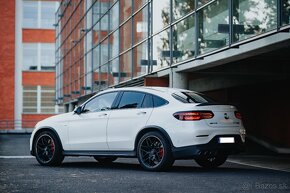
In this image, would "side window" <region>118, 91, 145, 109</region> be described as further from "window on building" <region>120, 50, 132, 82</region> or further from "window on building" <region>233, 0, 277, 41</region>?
"window on building" <region>120, 50, 132, 82</region>

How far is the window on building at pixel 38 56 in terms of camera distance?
54938 mm

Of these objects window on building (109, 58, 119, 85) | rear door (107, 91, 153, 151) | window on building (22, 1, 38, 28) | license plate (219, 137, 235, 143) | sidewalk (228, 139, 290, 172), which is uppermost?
window on building (22, 1, 38, 28)

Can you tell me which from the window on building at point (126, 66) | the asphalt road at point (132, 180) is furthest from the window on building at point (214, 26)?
the window on building at point (126, 66)

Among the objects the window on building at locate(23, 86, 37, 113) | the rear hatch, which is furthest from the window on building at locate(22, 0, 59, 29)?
the rear hatch

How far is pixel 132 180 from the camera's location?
9.16m

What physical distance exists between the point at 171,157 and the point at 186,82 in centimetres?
660

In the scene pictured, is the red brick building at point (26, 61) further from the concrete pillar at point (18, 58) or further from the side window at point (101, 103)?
the side window at point (101, 103)

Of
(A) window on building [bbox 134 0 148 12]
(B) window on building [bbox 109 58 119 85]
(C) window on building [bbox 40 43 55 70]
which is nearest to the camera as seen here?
(A) window on building [bbox 134 0 148 12]

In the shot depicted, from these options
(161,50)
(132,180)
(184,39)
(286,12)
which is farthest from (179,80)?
(132,180)

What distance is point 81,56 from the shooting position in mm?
32938

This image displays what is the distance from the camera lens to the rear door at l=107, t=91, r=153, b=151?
1092cm

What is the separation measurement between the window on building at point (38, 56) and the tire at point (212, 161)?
44565 mm

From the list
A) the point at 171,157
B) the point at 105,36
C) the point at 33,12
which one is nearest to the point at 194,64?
the point at 171,157

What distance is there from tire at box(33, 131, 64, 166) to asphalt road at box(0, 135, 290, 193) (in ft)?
1.10
